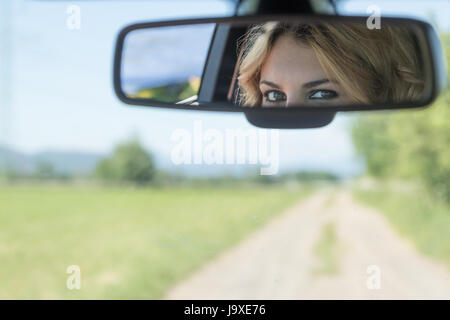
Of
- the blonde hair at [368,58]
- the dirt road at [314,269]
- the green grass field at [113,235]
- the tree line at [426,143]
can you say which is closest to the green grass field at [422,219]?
the dirt road at [314,269]

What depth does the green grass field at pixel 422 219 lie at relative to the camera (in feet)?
38.1

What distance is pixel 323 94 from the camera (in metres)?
1.63

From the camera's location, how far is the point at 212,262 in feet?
41.8

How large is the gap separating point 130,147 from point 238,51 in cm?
4045

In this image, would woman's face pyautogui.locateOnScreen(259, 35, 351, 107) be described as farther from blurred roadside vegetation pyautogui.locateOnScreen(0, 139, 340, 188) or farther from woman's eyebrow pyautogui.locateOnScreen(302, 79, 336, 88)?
blurred roadside vegetation pyautogui.locateOnScreen(0, 139, 340, 188)

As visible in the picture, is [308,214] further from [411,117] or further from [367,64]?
[367,64]

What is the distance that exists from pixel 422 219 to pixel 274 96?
44.8 feet

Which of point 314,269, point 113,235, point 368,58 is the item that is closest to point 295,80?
point 368,58

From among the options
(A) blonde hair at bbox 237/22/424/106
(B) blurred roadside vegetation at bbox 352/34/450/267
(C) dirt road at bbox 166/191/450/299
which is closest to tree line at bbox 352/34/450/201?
(B) blurred roadside vegetation at bbox 352/34/450/267

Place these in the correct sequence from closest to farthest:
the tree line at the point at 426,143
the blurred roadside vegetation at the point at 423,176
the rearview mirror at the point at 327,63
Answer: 1. the rearview mirror at the point at 327,63
2. the blurred roadside vegetation at the point at 423,176
3. the tree line at the point at 426,143

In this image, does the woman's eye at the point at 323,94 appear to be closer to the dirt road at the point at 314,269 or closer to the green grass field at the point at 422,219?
the dirt road at the point at 314,269

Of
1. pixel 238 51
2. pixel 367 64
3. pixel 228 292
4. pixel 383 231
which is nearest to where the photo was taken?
pixel 367 64

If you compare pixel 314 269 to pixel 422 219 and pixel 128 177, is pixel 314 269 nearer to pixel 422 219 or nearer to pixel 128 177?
pixel 422 219
